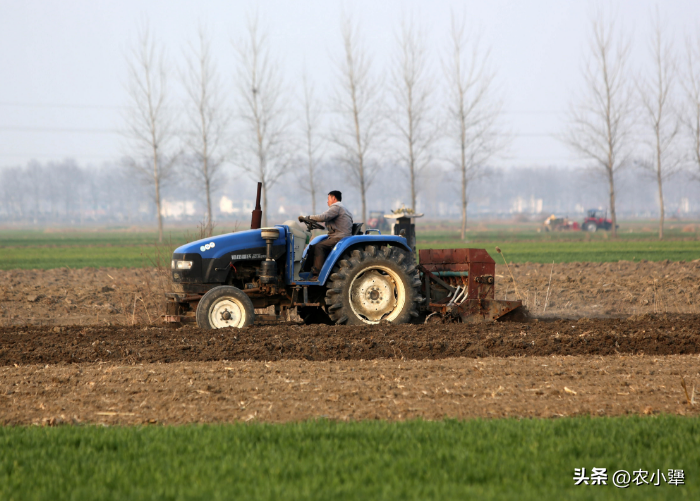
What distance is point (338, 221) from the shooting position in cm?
920

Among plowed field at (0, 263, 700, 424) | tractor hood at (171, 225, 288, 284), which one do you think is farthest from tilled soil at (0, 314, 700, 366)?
tractor hood at (171, 225, 288, 284)

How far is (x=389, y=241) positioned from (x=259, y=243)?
6.03 feet

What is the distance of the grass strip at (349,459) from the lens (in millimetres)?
3635

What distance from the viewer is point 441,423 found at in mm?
4891

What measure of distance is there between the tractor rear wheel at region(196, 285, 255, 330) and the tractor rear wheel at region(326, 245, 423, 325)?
1123 mm

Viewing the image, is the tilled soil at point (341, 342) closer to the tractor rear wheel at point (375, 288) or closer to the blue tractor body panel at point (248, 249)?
the tractor rear wheel at point (375, 288)

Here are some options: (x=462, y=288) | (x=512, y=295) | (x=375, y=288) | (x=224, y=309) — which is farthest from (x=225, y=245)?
(x=512, y=295)

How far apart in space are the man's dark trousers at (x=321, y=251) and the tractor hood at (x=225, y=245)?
54cm

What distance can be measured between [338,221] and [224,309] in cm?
195

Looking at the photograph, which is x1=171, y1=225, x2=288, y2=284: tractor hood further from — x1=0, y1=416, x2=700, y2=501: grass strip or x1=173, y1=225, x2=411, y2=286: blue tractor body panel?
x1=0, y1=416, x2=700, y2=501: grass strip

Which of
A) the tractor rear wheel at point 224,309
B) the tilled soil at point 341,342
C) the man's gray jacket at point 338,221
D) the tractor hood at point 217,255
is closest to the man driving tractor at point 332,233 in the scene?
the man's gray jacket at point 338,221

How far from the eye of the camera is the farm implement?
8805mm

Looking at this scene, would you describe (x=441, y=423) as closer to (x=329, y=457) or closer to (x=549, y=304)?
(x=329, y=457)

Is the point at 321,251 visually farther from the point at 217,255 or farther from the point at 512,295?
the point at 512,295
